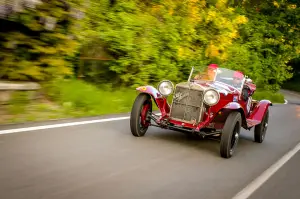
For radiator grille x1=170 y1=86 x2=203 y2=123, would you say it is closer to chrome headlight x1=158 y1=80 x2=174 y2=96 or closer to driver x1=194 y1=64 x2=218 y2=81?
chrome headlight x1=158 y1=80 x2=174 y2=96

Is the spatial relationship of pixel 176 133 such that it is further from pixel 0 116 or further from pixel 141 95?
pixel 0 116

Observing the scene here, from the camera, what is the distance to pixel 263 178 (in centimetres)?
581

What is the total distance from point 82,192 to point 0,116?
340 centimetres

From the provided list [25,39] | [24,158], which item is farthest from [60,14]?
[24,158]

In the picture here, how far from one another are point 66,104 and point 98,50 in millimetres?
3045

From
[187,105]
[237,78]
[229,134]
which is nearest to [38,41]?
[187,105]

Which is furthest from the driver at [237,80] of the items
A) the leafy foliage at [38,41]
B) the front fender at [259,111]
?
the leafy foliage at [38,41]

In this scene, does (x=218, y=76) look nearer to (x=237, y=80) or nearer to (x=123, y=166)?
(x=237, y=80)

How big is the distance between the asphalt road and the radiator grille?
499mm

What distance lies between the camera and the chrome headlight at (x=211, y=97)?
22.5ft

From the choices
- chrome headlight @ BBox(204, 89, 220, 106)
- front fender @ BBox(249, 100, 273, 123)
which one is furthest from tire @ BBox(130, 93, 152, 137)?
front fender @ BBox(249, 100, 273, 123)

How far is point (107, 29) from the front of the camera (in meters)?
11.4

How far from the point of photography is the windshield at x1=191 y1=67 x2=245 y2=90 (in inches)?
316

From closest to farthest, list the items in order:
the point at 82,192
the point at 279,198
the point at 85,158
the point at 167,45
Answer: the point at 82,192 < the point at 279,198 < the point at 85,158 < the point at 167,45
